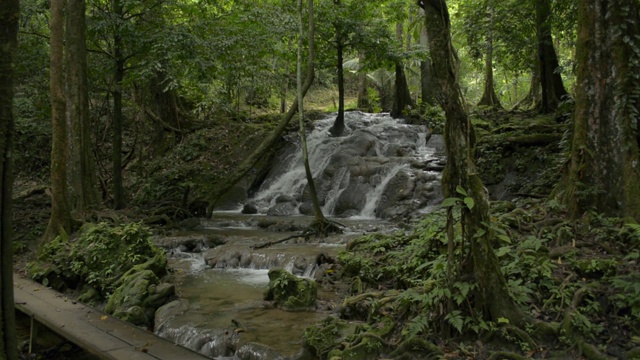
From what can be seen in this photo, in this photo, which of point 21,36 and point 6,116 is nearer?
point 6,116

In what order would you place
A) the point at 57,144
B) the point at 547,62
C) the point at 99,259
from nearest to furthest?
the point at 99,259 → the point at 57,144 → the point at 547,62

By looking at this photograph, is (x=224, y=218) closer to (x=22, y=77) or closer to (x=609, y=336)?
(x=22, y=77)

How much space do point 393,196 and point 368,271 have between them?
6.93m

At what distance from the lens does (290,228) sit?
40.7 ft

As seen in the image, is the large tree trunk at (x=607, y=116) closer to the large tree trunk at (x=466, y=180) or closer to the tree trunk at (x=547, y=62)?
the large tree trunk at (x=466, y=180)

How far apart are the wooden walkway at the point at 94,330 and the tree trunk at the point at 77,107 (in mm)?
4875

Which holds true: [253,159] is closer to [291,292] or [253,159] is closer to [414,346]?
[291,292]

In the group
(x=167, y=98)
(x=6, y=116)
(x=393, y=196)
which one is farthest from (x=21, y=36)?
(x=6, y=116)

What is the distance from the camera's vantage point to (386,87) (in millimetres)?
26797

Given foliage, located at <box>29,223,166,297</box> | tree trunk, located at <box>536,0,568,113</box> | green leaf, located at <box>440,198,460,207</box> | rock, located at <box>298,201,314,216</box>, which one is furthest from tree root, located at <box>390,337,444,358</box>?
rock, located at <box>298,201,314,216</box>

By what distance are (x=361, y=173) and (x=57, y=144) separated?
344 inches

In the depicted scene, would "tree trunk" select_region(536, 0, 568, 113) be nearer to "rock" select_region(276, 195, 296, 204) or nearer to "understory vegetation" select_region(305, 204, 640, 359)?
"understory vegetation" select_region(305, 204, 640, 359)

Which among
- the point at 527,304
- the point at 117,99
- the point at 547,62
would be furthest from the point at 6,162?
the point at 547,62

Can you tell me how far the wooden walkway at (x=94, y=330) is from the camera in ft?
16.1
